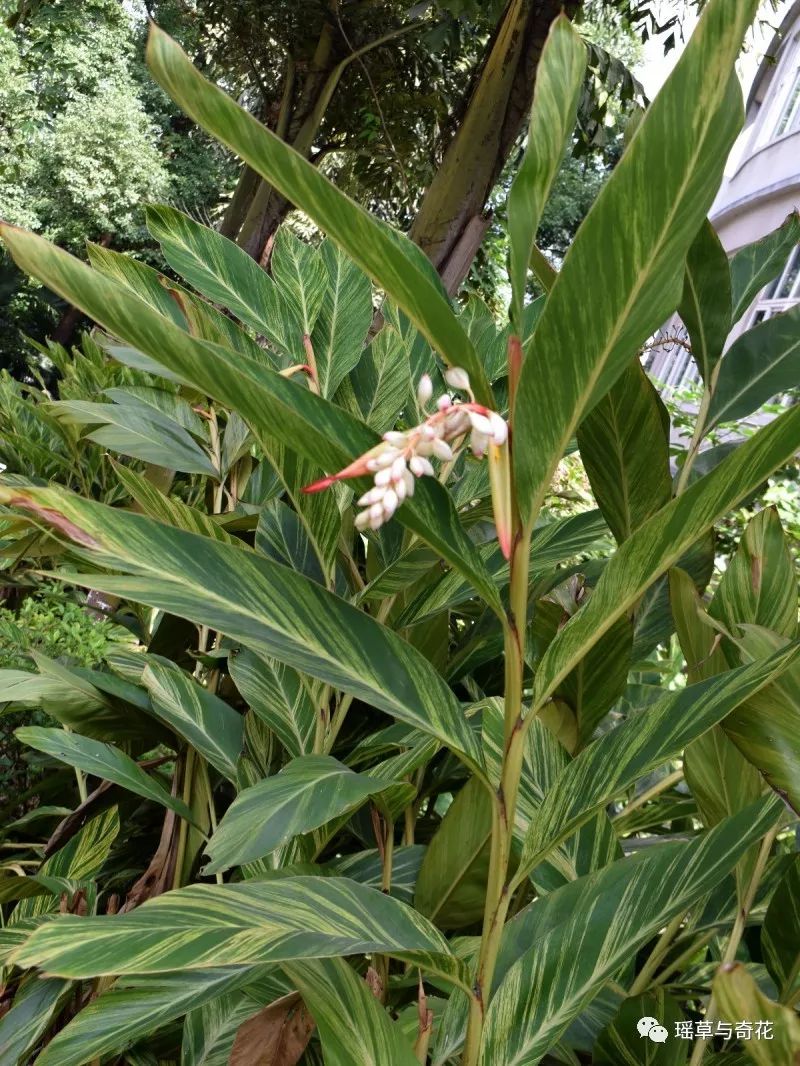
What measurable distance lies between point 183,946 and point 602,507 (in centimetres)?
44

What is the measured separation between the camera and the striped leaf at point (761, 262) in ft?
2.56

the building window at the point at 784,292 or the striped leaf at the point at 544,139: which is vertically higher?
the building window at the point at 784,292

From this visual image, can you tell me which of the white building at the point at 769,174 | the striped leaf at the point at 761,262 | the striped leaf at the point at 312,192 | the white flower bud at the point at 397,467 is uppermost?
the white building at the point at 769,174

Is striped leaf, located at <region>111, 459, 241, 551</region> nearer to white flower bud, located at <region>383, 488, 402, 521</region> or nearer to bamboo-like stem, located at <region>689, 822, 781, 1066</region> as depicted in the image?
white flower bud, located at <region>383, 488, 402, 521</region>

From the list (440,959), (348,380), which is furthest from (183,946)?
(348,380)

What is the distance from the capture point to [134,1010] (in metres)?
0.54

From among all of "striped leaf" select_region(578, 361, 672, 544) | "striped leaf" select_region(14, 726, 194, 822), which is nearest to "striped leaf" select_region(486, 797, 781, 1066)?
"striped leaf" select_region(578, 361, 672, 544)

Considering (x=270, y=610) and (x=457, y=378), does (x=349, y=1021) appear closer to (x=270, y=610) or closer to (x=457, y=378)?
(x=270, y=610)

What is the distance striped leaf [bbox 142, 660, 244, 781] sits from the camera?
28.0 inches

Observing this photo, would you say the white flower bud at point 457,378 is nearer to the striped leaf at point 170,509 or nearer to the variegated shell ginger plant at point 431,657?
the variegated shell ginger plant at point 431,657

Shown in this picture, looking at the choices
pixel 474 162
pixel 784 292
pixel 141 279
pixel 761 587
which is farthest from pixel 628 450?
pixel 784 292

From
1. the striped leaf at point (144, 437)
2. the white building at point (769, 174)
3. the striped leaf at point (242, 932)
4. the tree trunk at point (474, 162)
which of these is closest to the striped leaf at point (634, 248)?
the striped leaf at point (242, 932)

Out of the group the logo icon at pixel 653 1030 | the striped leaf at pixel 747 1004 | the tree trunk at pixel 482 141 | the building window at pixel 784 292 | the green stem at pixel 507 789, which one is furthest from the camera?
the building window at pixel 784 292

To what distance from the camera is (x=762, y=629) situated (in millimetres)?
542
